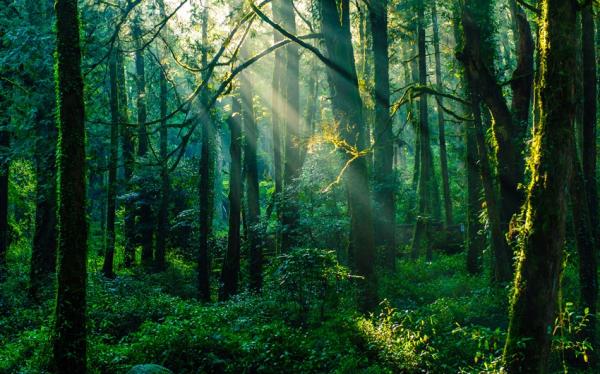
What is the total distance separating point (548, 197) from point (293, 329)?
266 inches

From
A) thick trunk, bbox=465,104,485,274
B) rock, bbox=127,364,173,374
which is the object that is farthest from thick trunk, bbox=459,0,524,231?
rock, bbox=127,364,173,374

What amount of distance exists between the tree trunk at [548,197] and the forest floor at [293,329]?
0.50 meters

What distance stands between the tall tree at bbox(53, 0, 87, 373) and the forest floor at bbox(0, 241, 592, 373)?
63 cm

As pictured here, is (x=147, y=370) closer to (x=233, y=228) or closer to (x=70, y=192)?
(x=70, y=192)

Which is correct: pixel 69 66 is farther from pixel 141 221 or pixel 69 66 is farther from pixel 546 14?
pixel 141 221

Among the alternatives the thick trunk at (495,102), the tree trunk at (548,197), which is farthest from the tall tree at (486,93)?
the tree trunk at (548,197)

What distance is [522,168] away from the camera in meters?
12.2

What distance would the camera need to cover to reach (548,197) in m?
5.02

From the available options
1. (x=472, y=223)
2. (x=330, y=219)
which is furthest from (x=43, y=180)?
(x=472, y=223)

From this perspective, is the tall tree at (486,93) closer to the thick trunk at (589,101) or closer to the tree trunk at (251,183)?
the thick trunk at (589,101)

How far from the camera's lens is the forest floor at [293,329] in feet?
27.1

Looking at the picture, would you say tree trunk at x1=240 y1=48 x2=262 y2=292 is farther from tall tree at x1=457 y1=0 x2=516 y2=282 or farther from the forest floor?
tall tree at x1=457 y1=0 x2=516 y2=282

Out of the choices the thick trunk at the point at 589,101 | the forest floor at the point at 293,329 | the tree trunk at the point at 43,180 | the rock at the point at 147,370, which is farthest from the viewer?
the tree trunk at the point at 43,180

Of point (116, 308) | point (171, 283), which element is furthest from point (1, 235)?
point (116, 308)
